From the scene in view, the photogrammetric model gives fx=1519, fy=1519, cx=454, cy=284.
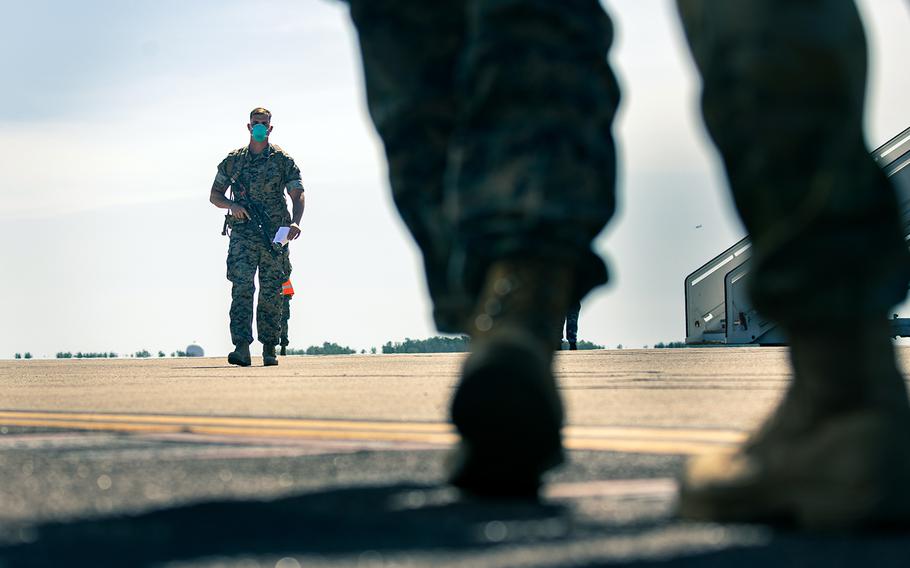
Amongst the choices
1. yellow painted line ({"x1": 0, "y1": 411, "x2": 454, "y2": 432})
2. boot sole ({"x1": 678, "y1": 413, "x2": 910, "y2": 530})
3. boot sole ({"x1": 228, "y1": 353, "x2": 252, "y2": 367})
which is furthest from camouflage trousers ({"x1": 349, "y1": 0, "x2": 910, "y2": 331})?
boot sole ({"x1": 228, "y1": 353, "x2": 252, "y2": 367})

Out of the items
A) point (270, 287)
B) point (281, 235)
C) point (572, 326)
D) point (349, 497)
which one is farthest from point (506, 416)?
point (572, 326)

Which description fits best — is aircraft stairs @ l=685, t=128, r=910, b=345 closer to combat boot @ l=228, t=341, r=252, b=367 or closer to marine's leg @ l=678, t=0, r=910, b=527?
combat boot @ l=228, t=341, r=252, b=367

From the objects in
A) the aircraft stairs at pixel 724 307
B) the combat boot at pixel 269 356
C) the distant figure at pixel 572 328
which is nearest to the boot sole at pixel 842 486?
the combat boot at pixel 269 356

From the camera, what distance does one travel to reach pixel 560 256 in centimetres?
224

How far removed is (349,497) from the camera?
6.88ft

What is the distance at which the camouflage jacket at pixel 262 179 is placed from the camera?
13.3 meters

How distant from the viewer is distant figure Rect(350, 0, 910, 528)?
1769 millimetres

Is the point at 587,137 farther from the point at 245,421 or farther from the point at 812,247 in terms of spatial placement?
the point at 245,421

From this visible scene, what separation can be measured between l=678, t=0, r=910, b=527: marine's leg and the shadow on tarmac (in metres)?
0.08

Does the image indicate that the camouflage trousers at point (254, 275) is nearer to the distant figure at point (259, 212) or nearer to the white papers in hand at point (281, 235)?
A: the distant figure at point (259, 212)

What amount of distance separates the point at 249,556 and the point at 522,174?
872 mm

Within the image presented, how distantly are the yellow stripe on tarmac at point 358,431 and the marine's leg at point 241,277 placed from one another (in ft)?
27.4

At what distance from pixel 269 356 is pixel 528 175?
10.1 meters

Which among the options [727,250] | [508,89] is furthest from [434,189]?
[727,250]
